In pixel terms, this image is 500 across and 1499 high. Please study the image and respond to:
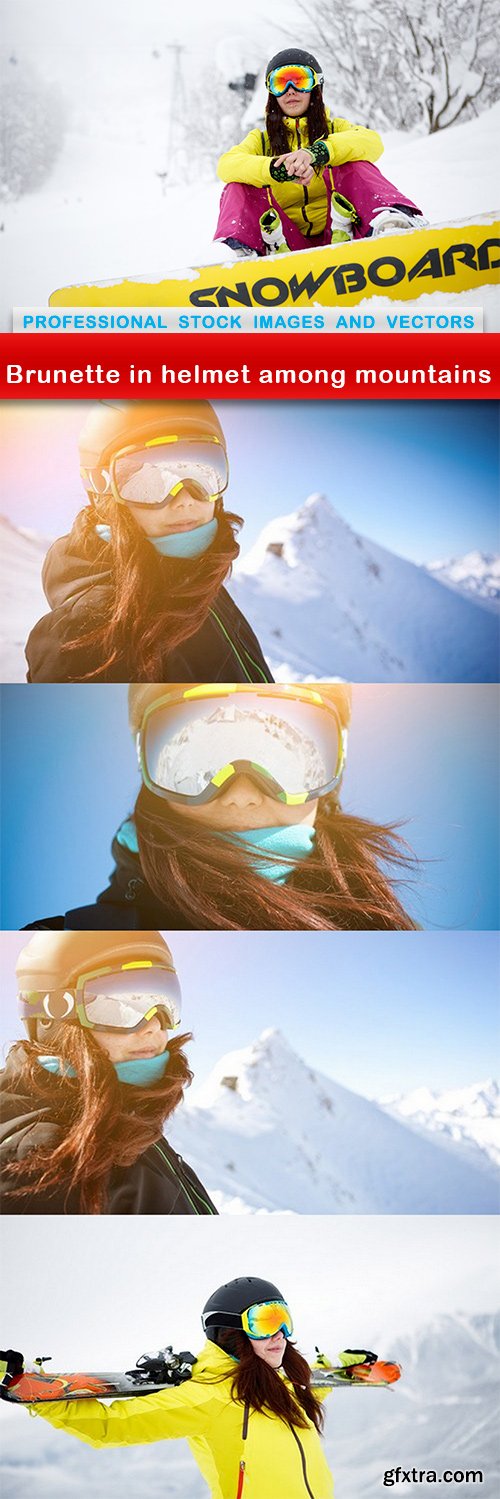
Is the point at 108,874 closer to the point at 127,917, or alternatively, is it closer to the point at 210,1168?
the point at 127,917

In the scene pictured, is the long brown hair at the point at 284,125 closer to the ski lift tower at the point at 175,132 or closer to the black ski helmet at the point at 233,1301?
the ski lift tower at the point at 175,132

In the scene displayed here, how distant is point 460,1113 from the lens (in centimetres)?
174

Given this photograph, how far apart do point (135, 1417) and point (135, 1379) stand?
1.6 inches

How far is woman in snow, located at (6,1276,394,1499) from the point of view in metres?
1.67

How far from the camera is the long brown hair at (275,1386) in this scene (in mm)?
1682

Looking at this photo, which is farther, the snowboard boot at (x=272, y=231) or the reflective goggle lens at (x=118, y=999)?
the snowboard boot at (x=272, y=231)

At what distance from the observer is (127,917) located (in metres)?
1.74

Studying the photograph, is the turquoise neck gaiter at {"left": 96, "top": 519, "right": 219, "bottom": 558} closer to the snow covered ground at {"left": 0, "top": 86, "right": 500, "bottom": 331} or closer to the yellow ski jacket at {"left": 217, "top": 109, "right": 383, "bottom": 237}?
the yellow ski jacket at {"left": 217, "top": 109, "right": 383, "bottom": 237}

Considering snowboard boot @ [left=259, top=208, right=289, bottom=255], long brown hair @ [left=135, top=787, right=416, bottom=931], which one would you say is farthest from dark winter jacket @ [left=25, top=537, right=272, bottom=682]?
snowboard boot @ [left=259, top=208, right=289, bottom=255]

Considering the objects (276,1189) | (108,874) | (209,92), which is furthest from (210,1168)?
(209,92)

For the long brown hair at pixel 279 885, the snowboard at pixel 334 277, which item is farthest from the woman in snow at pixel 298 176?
the long brown hair at pixel 279 885

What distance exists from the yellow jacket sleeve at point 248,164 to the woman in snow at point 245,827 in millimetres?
850

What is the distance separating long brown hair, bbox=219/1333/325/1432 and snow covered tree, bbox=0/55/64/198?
252 centimetres

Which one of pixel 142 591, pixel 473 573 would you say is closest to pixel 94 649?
pixel 142 591
